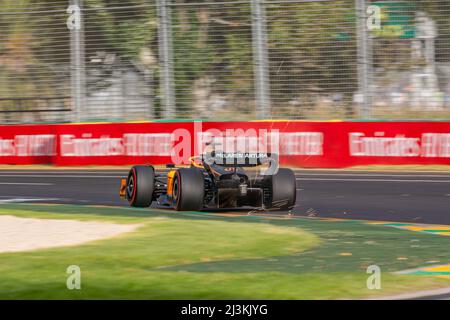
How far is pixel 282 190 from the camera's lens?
15438mm

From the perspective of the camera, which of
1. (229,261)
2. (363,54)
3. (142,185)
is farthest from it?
(363,54)

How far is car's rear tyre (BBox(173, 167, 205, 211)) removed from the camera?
1502 centimetres

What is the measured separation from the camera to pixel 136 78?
92.1ft

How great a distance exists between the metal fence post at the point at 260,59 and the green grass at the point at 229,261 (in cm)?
1132

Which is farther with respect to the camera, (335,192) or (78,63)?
(78,63)

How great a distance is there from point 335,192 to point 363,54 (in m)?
6.87

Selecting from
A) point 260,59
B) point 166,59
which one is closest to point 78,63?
point 166,59

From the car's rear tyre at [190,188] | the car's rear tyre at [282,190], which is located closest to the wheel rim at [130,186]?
the car's rear tyre at [190,188]

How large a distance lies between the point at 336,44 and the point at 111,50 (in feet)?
22.2

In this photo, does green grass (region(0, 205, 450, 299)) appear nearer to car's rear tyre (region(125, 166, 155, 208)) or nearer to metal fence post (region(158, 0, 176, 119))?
car's rear tyre (region(125, 166, 155, 208))

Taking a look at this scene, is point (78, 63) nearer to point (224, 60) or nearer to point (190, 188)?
point (224, 60)

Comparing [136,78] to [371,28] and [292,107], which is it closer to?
[292,107]

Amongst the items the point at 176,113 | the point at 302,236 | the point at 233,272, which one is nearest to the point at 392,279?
the point at 233,272
